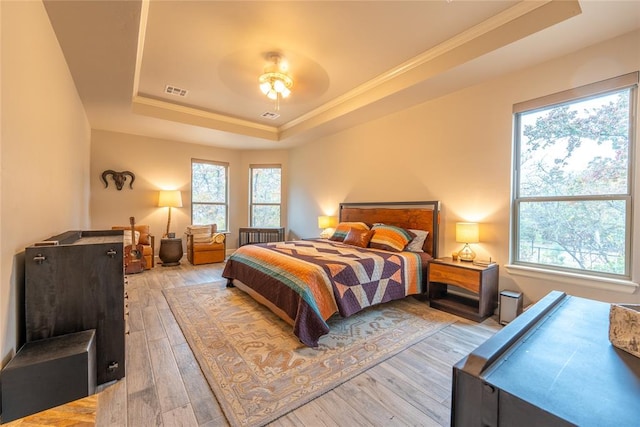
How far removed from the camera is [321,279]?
2500 mm

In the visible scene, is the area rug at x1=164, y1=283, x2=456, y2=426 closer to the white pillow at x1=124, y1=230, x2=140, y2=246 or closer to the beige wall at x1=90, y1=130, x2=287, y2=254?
the white pillow at x1=124, y1=230, x2=140, y2=246

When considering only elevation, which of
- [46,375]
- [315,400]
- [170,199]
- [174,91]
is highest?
[174,91]

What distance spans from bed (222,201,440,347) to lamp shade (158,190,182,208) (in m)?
2.50

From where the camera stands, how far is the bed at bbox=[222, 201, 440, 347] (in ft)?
7.99

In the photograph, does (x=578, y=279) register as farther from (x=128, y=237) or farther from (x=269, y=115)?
(x=128, y=237)

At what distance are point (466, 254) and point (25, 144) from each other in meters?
4.00

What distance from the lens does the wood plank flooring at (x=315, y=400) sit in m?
1.51

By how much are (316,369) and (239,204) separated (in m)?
5.36

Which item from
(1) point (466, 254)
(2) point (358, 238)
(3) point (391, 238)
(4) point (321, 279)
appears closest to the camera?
(4) point (321, 279)

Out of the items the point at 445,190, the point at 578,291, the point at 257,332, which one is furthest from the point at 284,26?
the point at 578,291

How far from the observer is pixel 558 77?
8.66 ft

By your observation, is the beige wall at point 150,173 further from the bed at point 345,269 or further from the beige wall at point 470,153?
the bed at point 345,269

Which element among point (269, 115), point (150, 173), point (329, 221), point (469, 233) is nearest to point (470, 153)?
point (469, 233)

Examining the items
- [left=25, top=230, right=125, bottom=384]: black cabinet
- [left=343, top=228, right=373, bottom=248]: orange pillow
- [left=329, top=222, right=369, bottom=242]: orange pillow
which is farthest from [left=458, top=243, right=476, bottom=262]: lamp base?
[left=25, top=230, right=125, bottom=384]: black cabinet
